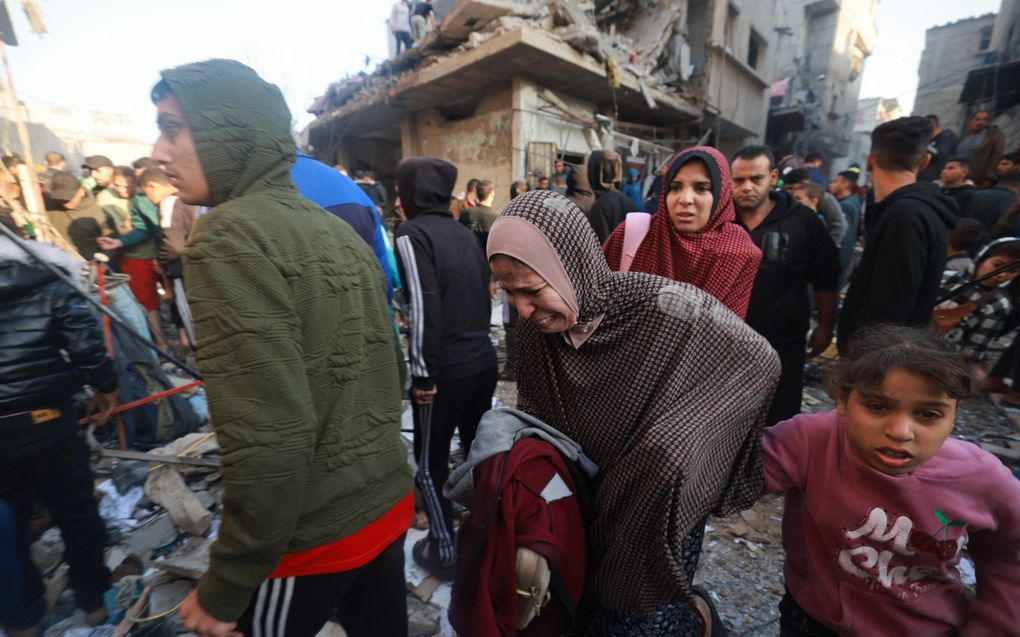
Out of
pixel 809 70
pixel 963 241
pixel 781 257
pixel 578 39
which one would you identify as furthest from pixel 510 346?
pixel 809 70

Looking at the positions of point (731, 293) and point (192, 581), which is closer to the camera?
point (731, 293)

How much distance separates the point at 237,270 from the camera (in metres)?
0.95

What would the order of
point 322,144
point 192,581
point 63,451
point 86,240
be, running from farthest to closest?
point 322,144 < point 86,240 < point 192,581 < point 63,451

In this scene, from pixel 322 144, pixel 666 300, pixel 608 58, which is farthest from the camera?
pixel 322 144

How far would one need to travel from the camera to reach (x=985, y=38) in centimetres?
1791

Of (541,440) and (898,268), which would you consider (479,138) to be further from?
(541,440)

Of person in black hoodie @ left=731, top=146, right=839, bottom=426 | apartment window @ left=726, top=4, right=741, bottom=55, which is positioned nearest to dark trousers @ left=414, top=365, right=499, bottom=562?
person in black hoodie @ left=731, top=146, right=839, bottom=426

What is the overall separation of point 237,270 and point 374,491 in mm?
712

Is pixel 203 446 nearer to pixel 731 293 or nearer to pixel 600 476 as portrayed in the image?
pixel 600 476

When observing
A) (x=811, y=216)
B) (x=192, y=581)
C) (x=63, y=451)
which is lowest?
(x=192, y=581)

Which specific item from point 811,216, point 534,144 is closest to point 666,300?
point 811,216

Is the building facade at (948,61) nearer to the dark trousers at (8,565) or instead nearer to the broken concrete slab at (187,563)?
the broken concrete slab at (187,563)

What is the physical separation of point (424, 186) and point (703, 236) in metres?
1.45

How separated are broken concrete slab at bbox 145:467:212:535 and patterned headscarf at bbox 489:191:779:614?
269 cm
